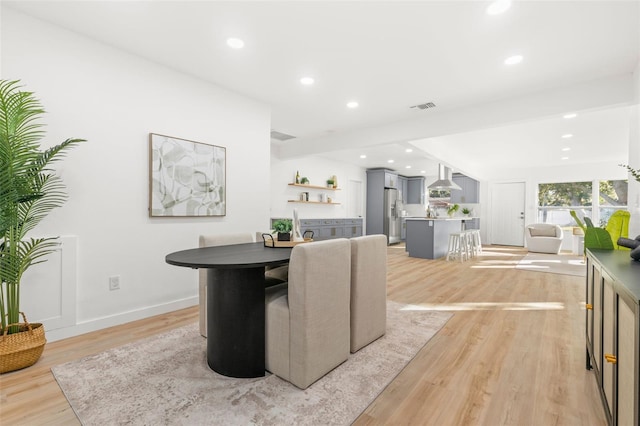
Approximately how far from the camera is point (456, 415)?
5.18ft

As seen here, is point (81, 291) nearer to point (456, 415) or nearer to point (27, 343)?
point (27, 343)

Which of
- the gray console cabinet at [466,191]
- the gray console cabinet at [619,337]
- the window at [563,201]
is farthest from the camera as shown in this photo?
the gray console cabinet at [466,191]

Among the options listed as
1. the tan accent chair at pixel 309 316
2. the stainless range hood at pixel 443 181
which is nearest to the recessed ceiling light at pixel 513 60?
the tan accent chair at pixel 309 316

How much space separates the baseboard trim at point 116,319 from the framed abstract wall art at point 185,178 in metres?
0.93

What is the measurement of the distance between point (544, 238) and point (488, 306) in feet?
19.6

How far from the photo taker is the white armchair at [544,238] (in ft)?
25.6

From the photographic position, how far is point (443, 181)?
779 cm

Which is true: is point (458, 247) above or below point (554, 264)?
above

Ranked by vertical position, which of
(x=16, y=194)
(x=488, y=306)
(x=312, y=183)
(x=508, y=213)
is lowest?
(x=488, y=306)

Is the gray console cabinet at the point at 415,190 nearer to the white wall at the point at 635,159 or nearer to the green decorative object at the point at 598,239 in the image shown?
the white wall at the point at 635,159

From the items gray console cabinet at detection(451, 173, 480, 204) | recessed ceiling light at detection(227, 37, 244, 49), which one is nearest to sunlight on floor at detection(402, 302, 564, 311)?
recessed ceiling light at detection(227, 37, 244, 49)

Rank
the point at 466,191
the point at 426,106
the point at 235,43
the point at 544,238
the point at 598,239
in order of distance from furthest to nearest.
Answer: the point at 466,191 → the point at 544,238 → the point at 426,106 → the point at 235,43 → the point at 598,239

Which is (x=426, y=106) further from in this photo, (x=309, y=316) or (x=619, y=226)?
(x=309, y=316)

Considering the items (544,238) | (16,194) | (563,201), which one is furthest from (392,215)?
(16,194)
